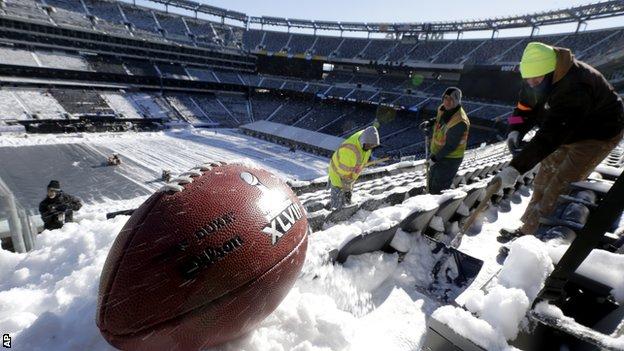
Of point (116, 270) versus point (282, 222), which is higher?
point (282, 222)

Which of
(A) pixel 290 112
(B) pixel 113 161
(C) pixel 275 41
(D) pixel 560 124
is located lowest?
(B) pixel 113 161

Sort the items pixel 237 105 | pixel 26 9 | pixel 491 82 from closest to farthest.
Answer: pixel 491 82
pixel 26 9
pixel 237 105

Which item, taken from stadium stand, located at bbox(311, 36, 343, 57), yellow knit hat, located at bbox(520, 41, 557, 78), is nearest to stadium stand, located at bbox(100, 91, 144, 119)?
stadium stand, located at bbox(311, 36, 343, 57)

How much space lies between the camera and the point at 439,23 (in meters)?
34.8

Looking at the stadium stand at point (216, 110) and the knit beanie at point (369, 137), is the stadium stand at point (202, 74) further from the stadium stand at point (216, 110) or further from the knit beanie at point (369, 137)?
Answer: the knit beanie at point (369, 137)

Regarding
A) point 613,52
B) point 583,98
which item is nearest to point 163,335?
point 583,98

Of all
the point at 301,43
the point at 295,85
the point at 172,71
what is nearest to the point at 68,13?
the point at 172,71

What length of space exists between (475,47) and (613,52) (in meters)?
13.7

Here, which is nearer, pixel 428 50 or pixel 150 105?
pixel 150 105

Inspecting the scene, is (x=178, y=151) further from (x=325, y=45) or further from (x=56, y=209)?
(x=325, y=45)

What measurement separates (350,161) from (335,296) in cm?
307

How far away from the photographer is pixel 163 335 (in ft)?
4.92

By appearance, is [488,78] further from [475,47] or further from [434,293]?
[434,293]

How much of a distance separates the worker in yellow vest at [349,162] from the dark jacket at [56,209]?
3715 millimetres
